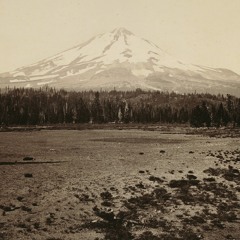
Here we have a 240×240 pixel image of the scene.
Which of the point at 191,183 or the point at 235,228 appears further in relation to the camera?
the point at 191,183

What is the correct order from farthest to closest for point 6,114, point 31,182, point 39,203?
1. point 6,114
2. point 31,182
3. point 39,203

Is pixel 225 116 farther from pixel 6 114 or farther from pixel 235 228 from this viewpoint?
pixel 235 228

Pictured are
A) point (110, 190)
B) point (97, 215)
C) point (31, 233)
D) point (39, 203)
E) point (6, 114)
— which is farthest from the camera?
point (6, 114)

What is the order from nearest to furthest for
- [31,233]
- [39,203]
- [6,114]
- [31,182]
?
[31,233]
[39,203]
[31,182]
[6,114]

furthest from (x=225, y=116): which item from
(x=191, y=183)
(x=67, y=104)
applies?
(x=191, y=183)

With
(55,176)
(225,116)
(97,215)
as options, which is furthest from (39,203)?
(225,116)

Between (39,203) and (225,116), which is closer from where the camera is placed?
(39,203)

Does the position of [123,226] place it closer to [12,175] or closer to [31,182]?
[31,182]

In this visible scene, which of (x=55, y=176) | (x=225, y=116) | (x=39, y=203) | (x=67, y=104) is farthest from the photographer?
(x=67, y=104)
